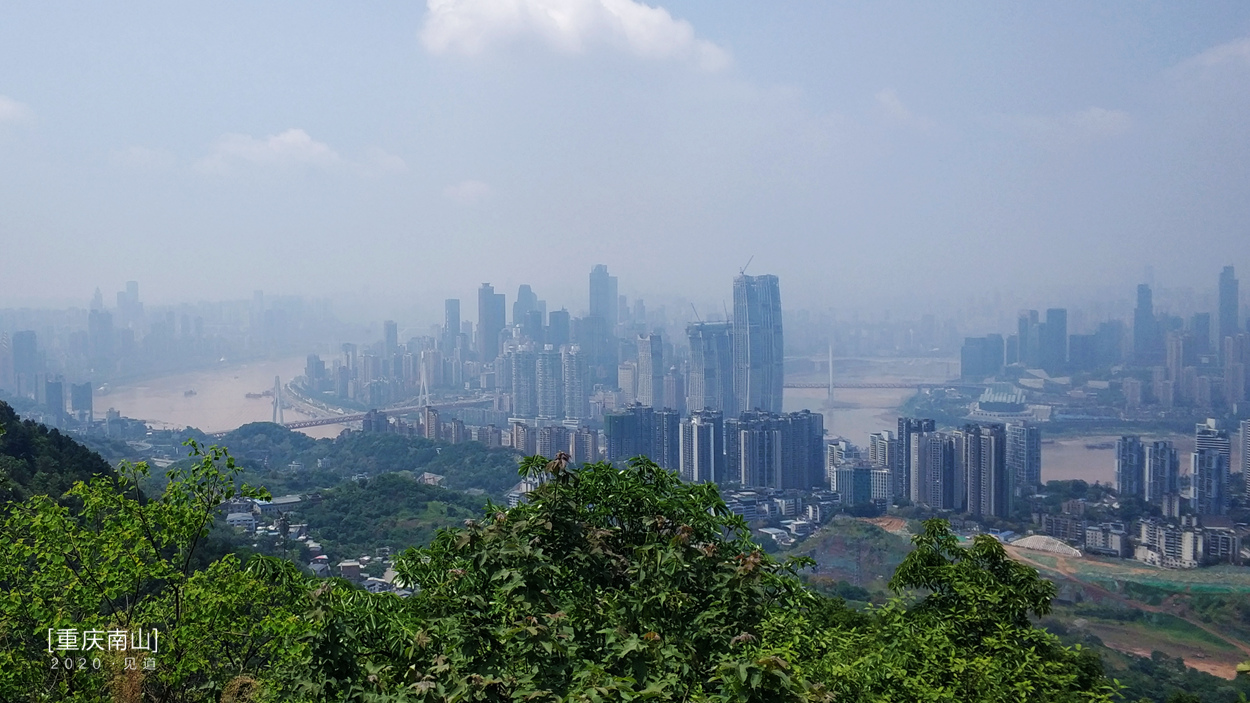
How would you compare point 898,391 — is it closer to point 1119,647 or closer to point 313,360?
point 1119,647

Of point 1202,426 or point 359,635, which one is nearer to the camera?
point 359,635

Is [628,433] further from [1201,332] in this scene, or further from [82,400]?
[82,400]

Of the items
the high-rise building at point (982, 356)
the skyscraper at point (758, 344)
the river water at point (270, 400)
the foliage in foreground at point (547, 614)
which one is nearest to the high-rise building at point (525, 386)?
the river water at point (270, 400)

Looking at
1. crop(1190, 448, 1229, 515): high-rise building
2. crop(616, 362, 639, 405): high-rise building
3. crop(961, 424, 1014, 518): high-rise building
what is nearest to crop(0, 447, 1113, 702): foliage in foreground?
crop(961, 424, 1014, 518): high-rise building

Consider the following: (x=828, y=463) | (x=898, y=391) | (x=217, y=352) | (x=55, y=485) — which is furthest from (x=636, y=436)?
(x=217, y=352)

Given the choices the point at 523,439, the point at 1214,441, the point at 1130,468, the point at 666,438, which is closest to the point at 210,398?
the point at 523,439

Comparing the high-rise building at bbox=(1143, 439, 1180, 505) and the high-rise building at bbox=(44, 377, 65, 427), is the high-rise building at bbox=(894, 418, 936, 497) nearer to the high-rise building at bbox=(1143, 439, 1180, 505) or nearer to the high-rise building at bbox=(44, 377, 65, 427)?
the high-rise building at bbox=(1143, 439, 1180, 505)
